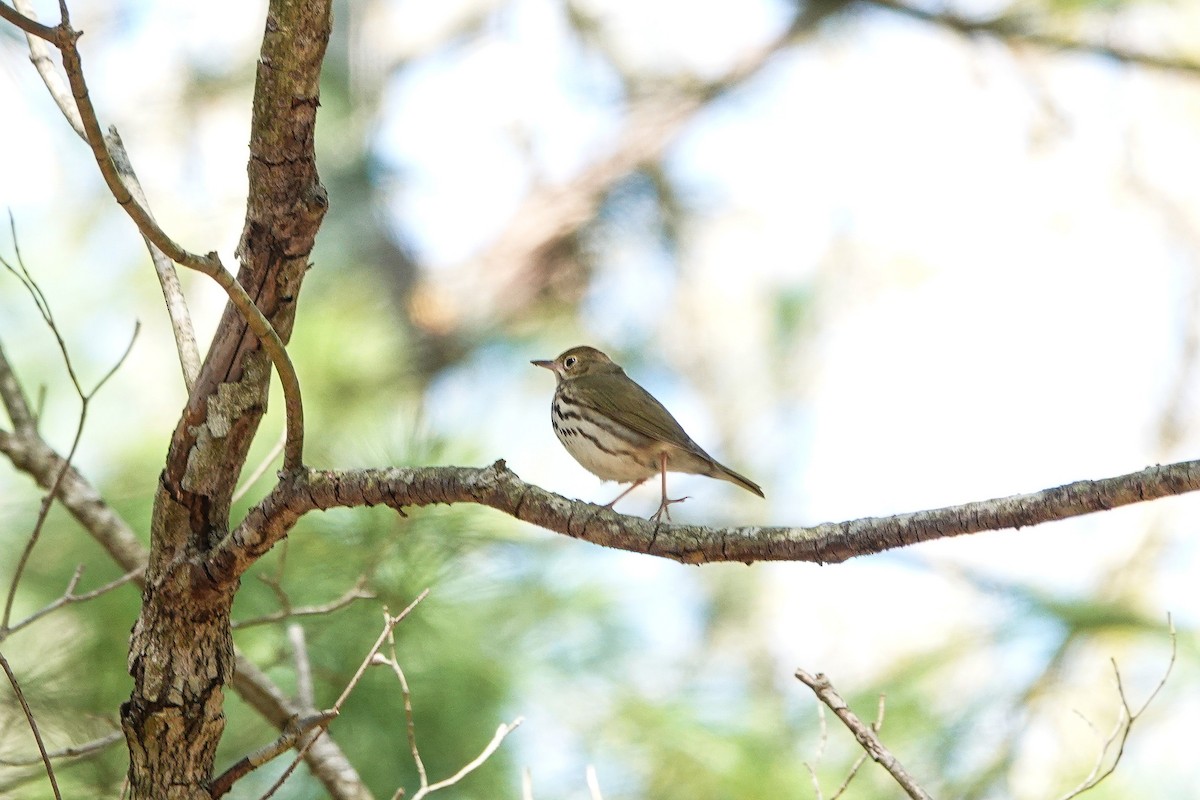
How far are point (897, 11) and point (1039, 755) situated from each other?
344cm

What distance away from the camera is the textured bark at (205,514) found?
175cm

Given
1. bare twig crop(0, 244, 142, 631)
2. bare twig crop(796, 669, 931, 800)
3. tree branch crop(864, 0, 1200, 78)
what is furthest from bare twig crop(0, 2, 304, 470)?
tree branch crop(864, 0, 1200, 78)

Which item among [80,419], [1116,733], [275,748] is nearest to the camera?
[275,748]

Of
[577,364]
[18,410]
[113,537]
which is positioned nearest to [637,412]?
A: [577,364]

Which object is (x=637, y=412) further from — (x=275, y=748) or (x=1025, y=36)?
(x=1025, y=36)

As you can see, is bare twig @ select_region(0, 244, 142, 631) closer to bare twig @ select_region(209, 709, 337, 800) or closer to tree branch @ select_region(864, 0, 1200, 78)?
bare twig @ select_region(209, 709, 337, 800)

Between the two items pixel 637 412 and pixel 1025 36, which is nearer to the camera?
pixel 637 412

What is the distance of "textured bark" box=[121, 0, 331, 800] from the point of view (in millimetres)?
1745

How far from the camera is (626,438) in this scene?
10.3 ft

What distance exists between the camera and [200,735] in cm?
183

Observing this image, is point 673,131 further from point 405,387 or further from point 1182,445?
point 1182,445

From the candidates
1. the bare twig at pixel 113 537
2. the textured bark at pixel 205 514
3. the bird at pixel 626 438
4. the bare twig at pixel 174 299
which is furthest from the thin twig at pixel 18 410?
the bird at pixel 626 438

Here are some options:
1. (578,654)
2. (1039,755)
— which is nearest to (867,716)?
(1039,755)

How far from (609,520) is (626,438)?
57.1 inches
